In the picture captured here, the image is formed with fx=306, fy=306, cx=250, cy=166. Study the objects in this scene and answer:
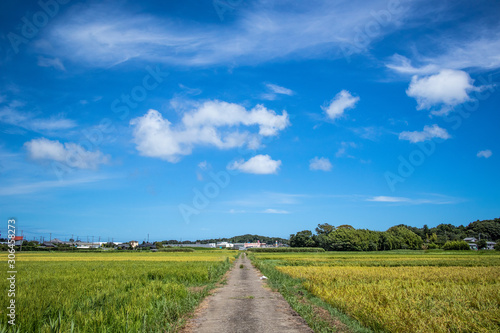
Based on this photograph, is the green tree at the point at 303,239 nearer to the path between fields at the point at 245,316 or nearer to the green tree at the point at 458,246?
the green tree at the point at 458,246

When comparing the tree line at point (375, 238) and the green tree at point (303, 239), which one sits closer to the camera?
the tree line at point (375, 238)

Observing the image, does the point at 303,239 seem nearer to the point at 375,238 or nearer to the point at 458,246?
the point at 375,238

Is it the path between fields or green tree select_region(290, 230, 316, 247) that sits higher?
the path between fields

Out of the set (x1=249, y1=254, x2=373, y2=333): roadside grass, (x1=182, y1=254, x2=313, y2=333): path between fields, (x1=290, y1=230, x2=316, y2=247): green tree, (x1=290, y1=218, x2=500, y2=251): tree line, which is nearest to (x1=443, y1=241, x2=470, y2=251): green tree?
(x1=290, y1=218, x2=500, y2=251): tree line

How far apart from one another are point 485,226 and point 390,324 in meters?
175

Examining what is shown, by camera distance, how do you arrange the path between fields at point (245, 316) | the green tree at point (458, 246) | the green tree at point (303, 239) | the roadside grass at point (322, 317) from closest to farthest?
the roadside grass at point (322, 317) → the path between fields at point (245, 316) → the green tree at point (458, 246) → the green tree at point (303, 239)

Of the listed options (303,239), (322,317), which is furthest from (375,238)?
(322,317)

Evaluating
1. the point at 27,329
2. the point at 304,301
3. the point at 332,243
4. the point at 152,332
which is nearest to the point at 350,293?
the point at 304,301

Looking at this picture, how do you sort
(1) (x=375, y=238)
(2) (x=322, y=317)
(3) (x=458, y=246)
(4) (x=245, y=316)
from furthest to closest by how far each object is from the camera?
(1) (x=375, y=238), (3) (x=458, y=246), (4) (x=245, y=316), (2) (x=322, y=317)

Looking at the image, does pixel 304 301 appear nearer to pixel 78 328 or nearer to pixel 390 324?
pixel 390 324

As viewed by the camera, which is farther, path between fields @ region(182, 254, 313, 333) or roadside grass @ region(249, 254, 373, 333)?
path between fields @ region(182, 254, 313, 333)

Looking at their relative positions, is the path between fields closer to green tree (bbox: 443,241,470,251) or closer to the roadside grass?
the roadside grass

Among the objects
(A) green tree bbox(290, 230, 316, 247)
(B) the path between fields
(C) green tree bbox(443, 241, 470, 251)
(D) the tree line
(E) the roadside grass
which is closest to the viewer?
(E) the roadside grass

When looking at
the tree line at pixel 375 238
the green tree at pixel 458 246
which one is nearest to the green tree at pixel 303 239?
the tree line at pixel 375 238
